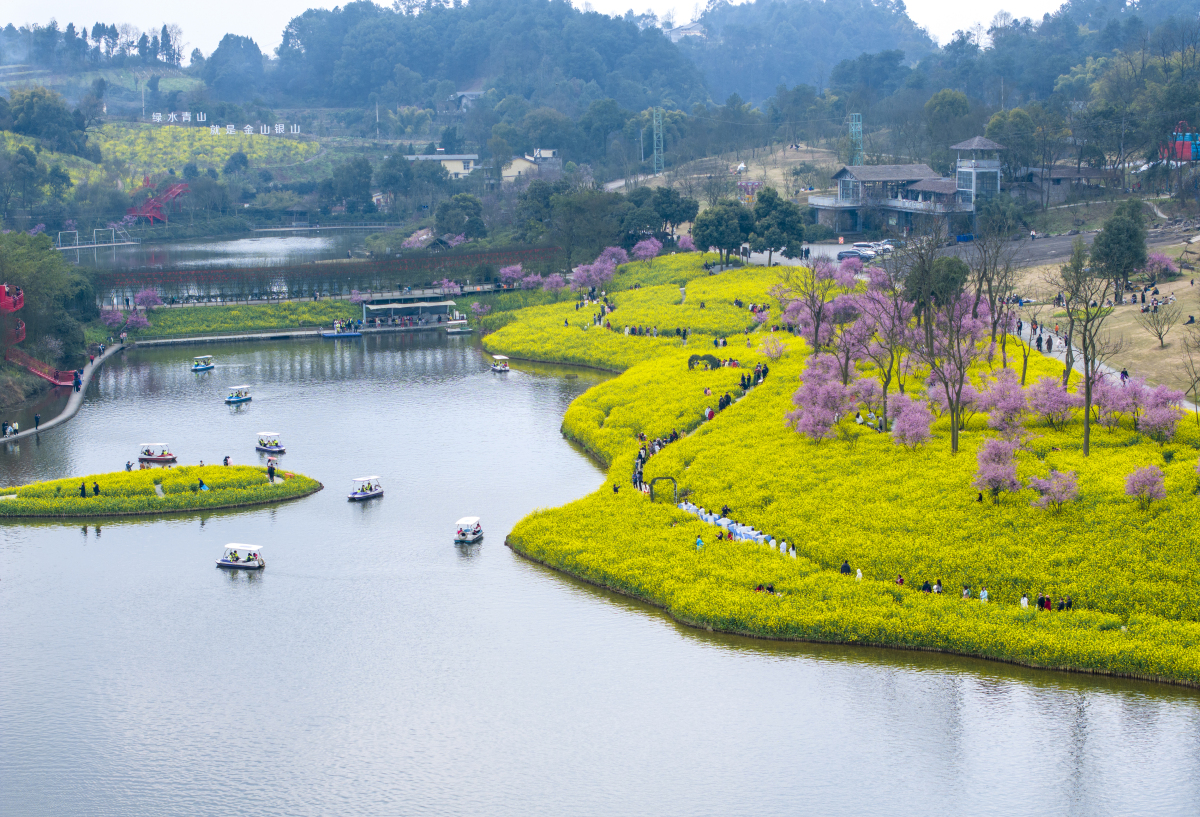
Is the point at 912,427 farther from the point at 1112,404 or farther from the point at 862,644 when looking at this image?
the point at 862,644

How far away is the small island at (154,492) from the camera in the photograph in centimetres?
5956

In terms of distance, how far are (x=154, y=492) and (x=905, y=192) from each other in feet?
313

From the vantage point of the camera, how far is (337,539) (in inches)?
2201

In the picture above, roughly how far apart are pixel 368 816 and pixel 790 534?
22.5m

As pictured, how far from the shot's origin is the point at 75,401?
86062 mm

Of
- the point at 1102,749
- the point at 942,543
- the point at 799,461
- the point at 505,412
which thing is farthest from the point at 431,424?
the point at 1102,749

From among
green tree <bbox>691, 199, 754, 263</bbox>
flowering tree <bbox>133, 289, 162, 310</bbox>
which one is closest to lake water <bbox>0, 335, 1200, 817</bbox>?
flowering tree <bbox>133, 289, 162, 310</bbox>

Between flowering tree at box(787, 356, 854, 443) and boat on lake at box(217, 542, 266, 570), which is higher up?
flowering tree at box(787, 356, 854, 443)

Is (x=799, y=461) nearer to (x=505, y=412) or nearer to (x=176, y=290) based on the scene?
(x=505, y=412)

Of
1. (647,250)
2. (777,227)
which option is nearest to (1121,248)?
(777,227)

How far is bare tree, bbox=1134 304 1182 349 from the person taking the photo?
2830 inches

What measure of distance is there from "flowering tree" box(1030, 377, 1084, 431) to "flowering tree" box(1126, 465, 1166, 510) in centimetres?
918

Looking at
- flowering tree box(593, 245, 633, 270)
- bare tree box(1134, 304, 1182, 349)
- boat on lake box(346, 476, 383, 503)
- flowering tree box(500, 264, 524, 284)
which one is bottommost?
boat on lake box(346, 476, 383, 503)

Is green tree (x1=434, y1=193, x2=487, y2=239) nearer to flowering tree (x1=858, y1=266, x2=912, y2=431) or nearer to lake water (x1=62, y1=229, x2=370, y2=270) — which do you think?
lake water (x1=62, y1=229, x2=370, y2=270)
